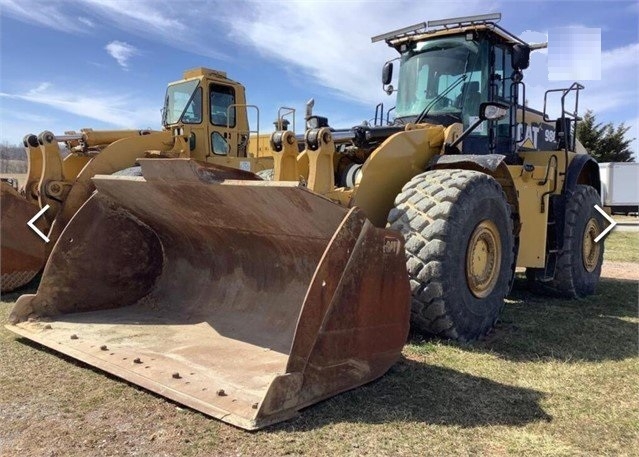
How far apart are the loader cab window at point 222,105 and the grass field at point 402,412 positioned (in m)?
5.91

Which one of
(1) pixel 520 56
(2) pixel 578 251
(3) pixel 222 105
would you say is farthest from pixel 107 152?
(2) pixel 578 251

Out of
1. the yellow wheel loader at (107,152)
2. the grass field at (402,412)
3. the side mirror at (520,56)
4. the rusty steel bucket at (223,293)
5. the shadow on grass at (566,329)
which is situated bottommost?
the grass field at (402,412)

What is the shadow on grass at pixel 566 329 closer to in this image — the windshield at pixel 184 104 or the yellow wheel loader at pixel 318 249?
the yellow wheel loader at pixel 318 249

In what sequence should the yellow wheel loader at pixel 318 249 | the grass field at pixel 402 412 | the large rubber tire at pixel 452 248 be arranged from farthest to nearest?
the large rubber tire at pixel 452 248, the yellow wheel loader at pixel 318 249, the grass field at pixel 402 412

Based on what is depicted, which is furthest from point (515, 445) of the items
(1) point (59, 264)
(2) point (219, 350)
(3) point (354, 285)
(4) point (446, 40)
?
(4) point (446, 40)

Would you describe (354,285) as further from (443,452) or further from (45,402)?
(45,402)

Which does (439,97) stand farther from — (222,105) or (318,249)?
(222,105)

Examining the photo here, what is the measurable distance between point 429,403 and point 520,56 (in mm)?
3924

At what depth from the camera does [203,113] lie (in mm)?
9789

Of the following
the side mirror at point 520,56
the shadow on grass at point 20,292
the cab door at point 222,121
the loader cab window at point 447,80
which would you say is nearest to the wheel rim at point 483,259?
the loader cab window at point 447,80

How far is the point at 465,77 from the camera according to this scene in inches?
242

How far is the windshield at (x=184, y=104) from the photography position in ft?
32.1

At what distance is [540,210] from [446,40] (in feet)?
6.78

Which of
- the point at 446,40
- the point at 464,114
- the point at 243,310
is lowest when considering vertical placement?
the point at 243,310
